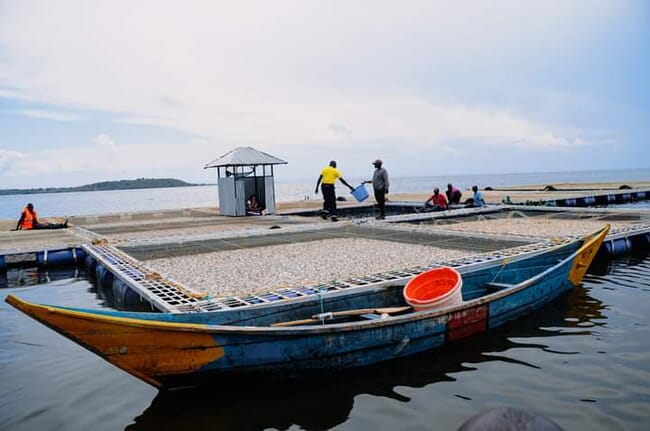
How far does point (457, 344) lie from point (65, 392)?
470 cm

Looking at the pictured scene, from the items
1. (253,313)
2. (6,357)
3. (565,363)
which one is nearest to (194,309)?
(253,313)

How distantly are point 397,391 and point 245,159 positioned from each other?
16.5 m

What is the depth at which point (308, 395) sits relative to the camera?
201 inches

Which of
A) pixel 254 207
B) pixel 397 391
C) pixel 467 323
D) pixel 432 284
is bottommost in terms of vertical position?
pixel 397 391

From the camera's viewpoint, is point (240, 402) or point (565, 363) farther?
point (565, 363)

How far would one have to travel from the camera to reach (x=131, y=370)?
185 inches

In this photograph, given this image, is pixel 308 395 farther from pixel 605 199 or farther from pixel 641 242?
pixel 605 199

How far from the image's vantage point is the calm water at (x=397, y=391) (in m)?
4.68

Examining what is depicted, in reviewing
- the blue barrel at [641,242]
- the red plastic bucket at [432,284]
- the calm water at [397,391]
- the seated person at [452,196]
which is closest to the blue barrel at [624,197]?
the seated person at [452,196]

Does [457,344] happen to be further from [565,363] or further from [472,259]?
[472,259]

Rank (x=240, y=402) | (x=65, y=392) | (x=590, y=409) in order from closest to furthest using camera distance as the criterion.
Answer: (x=590, y=409) → (x=240, y=402) → (x=65, y=392)

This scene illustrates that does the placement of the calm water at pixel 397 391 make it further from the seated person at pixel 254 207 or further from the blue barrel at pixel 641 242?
the seated person at pixel 254 207

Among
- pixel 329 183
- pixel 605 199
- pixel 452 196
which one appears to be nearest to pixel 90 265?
pixel 329 183

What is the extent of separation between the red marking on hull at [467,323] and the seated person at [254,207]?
49.2 feet
